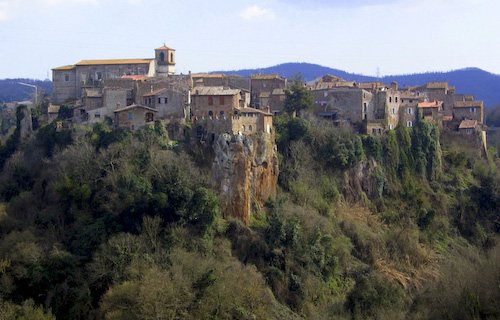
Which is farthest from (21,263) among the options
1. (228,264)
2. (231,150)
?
(231,150)

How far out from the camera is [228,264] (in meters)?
39.1

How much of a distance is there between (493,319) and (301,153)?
25619 mm

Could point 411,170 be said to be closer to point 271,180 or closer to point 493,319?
point 271,180

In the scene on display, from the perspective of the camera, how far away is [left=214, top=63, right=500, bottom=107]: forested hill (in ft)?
504

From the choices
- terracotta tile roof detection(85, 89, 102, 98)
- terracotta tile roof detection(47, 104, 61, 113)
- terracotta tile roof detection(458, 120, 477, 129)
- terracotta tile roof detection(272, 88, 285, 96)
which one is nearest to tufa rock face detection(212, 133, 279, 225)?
terracotta tile roof detection(272, 88, 285, 96)

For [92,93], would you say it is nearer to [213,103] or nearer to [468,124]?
[213,103]

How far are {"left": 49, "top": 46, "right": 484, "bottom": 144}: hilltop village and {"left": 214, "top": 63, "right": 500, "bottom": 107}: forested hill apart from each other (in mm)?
84825

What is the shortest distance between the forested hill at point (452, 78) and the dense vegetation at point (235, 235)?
95869mm

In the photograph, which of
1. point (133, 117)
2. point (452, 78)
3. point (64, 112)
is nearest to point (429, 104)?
point (133, 117)

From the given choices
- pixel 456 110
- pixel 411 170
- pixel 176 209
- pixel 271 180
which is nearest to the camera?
pixel 176 209

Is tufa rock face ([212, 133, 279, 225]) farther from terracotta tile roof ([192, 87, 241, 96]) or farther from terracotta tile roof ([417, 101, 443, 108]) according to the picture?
terracotta tile roof ([417, 101, 443, 108])

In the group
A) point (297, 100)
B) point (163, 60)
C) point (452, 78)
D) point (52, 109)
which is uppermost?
point (452, 78)

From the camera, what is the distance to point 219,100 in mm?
49531

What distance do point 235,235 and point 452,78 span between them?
13655cm
